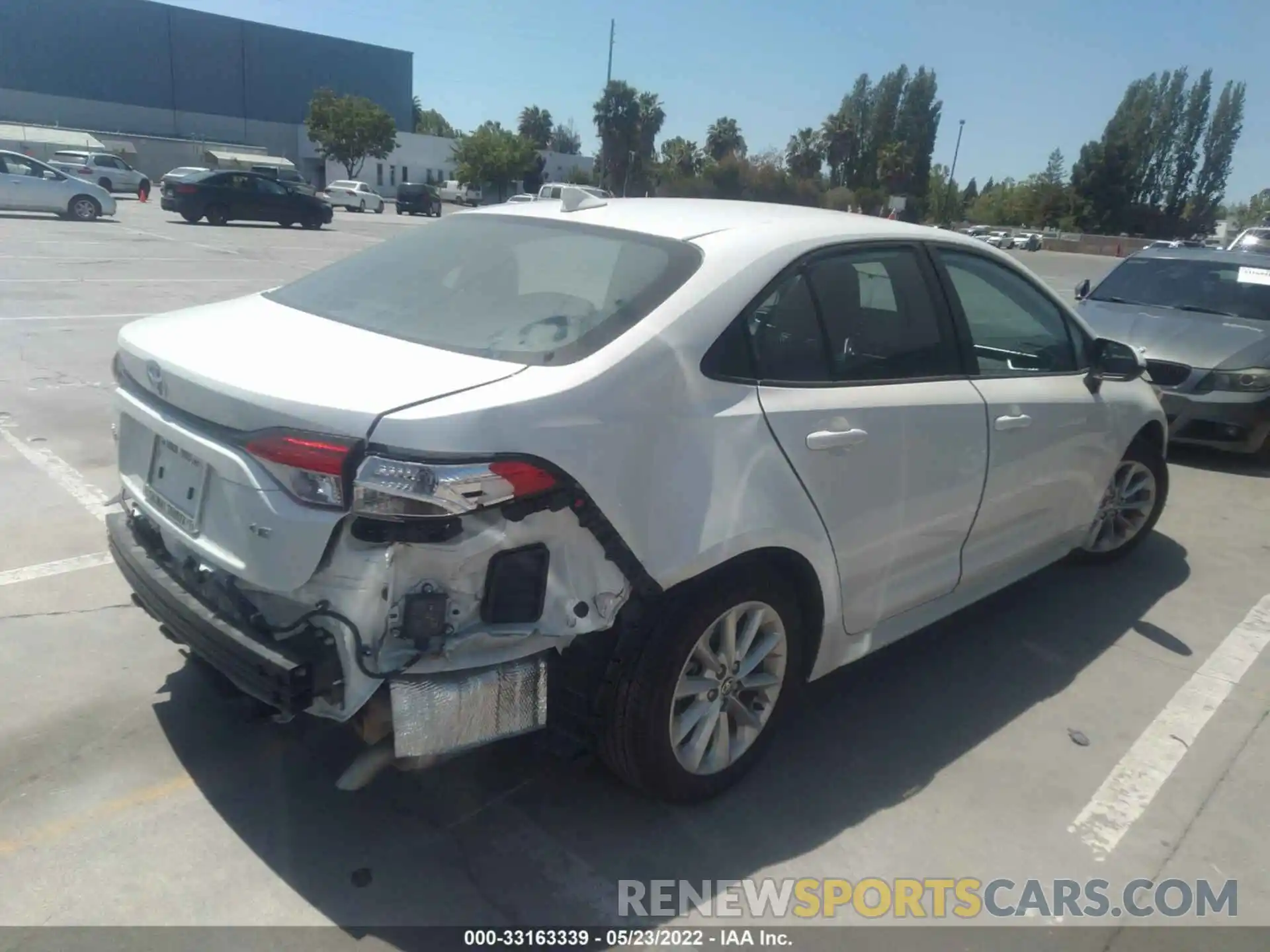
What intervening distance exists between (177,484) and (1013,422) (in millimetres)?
2917

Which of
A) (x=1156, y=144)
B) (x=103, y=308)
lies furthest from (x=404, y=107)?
(x=103, y=308)

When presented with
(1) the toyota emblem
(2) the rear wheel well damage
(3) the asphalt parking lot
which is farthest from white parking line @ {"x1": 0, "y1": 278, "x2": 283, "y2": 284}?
(2) the rear wheel well damage

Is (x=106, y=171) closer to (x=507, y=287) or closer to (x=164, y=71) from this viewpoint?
(x=507, y=287)

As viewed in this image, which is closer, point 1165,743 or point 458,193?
point 1165,743

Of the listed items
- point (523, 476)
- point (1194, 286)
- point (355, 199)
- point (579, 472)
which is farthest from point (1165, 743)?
point (355, 199)

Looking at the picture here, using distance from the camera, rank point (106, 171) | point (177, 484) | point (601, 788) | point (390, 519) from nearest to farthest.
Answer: point (390, 519) → point (177, 484) → point (601, 788) → point (106, 171)

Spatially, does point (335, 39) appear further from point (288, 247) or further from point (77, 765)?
point (77, 765)

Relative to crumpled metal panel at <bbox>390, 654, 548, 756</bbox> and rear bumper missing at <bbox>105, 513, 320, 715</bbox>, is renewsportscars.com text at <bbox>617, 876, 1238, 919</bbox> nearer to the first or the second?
crumpled metal panel at <bbox>390, 654, 548, 756</bbox>

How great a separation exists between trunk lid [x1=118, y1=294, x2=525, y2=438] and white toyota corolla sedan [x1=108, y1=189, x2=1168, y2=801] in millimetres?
11

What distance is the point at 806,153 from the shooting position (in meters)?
76.6

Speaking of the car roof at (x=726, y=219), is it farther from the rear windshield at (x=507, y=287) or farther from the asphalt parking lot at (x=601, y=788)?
the asphalt parking lot at (x=601, y=788)

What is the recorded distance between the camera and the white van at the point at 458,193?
215ft

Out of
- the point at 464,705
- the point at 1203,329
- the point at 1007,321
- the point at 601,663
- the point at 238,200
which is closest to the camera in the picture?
the point at 464,705

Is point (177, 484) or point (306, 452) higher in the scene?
point (306, 452)
